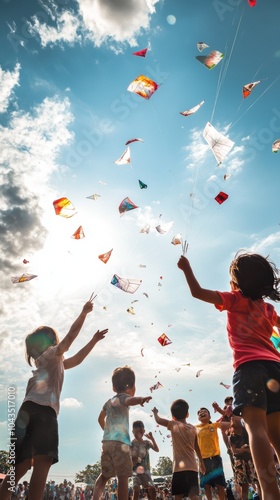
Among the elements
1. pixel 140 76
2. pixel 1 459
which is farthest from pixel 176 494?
pixel 1 459

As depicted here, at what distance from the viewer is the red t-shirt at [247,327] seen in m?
2.34

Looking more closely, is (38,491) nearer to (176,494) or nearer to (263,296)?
(263,296)

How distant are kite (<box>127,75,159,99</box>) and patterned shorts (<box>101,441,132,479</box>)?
23.3 feet

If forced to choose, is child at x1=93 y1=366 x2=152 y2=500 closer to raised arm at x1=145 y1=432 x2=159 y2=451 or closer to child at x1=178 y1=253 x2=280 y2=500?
child at x1=178 y1=253 x2=280 y2=500

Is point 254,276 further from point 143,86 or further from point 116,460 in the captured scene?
point 143,86

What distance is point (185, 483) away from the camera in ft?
15.9

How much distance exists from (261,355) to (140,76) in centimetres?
735

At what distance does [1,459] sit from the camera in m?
59.5

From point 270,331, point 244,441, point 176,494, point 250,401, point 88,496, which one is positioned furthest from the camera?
point 88,496

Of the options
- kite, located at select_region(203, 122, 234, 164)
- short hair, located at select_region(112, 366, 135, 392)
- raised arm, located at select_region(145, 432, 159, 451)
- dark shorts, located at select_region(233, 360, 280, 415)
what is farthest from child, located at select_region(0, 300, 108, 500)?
raised arm, located at select_region(145, 432, 159, 451)

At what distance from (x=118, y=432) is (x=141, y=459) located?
352 centimetres

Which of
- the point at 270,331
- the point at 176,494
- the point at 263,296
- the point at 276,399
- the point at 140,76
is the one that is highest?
the point at 140,76

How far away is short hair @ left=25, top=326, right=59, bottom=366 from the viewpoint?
11.3 feet

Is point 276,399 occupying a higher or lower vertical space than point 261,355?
lower
